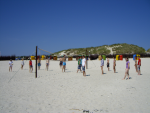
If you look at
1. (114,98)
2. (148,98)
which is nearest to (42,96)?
(114,98)

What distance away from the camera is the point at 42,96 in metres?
4.83

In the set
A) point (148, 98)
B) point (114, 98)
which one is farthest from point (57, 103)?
point (148, 98)

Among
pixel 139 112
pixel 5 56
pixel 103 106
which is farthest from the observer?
pixel 5 56

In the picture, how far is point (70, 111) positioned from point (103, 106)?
1032 millimetres

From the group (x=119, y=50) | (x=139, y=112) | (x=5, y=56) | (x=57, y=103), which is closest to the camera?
(x=139, y=112)

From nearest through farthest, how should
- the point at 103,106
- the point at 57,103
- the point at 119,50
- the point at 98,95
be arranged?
the point at 103,106 < the point at 57,103 < the point at 98,95 < the point at 119,50

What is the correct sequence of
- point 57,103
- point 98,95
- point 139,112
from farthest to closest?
point 98,95, point 57,103, point 139,112

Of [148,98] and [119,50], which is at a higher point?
[119,50]

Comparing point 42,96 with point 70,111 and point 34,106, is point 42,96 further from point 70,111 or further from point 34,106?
point 70,111

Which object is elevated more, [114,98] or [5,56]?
[5,56]

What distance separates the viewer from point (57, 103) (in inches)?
161

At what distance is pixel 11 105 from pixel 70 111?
193 centimetres

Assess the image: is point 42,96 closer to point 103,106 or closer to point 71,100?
point 71,100

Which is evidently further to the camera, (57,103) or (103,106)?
(57,103)
